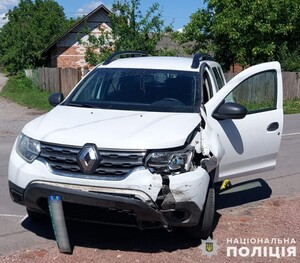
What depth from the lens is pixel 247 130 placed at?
5.73 meters

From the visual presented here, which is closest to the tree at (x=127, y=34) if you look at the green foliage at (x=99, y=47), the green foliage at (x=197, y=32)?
the green foliage at (x=99, y=47)

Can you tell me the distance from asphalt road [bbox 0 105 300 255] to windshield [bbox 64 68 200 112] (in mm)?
1374

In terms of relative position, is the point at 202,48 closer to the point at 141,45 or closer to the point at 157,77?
the point at 141,45

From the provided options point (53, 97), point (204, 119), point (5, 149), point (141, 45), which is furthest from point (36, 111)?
point (204, 119)

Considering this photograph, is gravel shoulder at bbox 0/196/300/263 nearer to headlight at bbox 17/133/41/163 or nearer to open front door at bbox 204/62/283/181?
open front door at bbox 204/62/283/181

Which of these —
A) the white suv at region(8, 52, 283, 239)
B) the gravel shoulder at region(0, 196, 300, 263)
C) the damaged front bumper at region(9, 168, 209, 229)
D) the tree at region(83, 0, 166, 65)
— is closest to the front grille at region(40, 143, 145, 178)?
the white suv at region(8, 52, 283, 239)

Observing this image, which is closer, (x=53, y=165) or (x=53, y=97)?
(x=53, y=165)

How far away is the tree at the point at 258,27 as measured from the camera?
25.2 metres

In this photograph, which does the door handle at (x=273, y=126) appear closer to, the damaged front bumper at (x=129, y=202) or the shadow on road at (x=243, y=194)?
the shadow on road at (x=243, y=194)

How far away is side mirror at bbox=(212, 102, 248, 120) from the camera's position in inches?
207

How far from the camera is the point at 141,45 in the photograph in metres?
20.8

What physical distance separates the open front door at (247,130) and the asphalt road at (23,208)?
1008 millimetres

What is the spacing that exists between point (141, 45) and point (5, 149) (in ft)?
37.0

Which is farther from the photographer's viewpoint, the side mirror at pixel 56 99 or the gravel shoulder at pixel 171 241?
the side mirror at pixel 56 99
